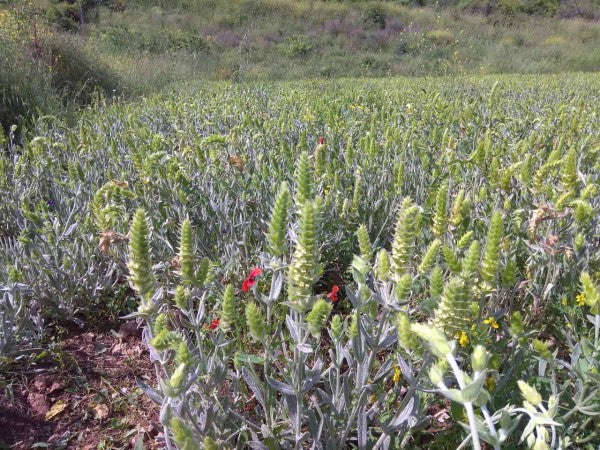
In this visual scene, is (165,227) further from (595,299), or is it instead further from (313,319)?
(595,299)

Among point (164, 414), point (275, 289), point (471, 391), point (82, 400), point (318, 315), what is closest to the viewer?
point (471, 391)

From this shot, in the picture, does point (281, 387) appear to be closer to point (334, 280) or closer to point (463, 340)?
point (463, 340)

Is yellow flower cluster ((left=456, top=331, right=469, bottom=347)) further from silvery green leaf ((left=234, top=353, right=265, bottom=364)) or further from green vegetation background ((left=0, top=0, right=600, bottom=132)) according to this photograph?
green vegetation background ((left=0, top=0, right=600, bottom=132))

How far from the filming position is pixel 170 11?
19.8 metres

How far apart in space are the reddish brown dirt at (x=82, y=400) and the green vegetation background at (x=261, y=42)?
167 inches

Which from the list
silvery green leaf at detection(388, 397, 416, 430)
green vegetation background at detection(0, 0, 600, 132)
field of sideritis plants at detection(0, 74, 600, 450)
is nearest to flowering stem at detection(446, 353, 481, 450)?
field of sideritis plants at detection(0, 74, 600, 450)

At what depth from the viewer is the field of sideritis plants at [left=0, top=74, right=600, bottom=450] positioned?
1.13 meters

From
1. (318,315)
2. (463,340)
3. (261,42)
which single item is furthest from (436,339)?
(261,42)

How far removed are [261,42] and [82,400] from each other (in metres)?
16.3

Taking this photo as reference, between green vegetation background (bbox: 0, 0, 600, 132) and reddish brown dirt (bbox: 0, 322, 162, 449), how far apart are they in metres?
4.23

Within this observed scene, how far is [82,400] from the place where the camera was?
1.74 m

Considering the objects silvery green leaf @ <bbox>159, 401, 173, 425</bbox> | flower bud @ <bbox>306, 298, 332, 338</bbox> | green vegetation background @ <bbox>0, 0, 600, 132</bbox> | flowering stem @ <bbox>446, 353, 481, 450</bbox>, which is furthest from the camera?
green vegetation background @ <bbox>0, 0, 600, 132</bbox>

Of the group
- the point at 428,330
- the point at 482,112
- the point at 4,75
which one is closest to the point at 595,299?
the point at 428,330

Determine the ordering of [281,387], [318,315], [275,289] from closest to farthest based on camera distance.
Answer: [318,315]
[281,387]
[275,289]
